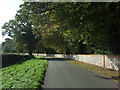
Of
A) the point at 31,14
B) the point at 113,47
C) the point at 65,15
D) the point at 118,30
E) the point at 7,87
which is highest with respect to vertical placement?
the point at 31,14

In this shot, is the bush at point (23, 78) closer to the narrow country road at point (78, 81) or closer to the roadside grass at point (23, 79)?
the roadside grass at point (23, 79)

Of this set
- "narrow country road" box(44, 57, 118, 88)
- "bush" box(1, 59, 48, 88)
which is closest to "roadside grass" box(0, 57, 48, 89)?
"bush" box(1, 59, 48, 88)

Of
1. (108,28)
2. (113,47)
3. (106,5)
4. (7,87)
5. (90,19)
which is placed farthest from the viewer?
(113,47)

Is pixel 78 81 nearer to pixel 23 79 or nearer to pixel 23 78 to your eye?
pixel 23 79

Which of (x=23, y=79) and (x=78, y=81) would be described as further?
(x=23, y=79)

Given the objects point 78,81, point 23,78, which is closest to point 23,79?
point 23,78

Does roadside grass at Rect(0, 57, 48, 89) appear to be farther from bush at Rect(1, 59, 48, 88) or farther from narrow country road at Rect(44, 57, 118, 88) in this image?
narrow country road at Rect(44, 57, 118, 88)

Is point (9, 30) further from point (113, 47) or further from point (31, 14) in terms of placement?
point (113, 47)

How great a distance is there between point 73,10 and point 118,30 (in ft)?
13.9

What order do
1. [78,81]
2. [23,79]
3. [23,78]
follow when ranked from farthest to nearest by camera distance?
[23,78], [23,79], [78,81]

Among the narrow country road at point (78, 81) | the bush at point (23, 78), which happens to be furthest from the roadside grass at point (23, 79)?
the narrow country road at point (78, 81)

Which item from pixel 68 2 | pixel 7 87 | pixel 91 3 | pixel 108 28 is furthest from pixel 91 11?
pixel 7 87

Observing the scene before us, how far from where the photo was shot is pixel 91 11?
42.3 feet

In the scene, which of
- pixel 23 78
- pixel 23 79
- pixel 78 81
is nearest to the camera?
pixel 78 81
